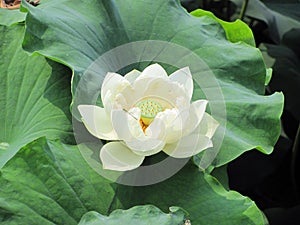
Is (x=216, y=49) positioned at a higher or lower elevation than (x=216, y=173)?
higher

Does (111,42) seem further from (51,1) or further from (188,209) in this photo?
(188,209)

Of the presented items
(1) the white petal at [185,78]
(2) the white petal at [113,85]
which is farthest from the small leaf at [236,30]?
Result: (2) the white petal at [113,85]

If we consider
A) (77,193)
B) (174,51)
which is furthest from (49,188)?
(174,51)

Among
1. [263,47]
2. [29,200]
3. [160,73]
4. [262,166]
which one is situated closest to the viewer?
[29,200]

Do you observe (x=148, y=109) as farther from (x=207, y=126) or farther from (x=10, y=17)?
(x=10, y=17)

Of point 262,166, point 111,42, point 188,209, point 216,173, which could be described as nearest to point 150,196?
point 188,209

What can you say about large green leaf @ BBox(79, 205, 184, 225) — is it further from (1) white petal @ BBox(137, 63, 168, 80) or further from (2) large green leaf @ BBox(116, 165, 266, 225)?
(1) white petal @ BBox(137, 63, 168, 80)
